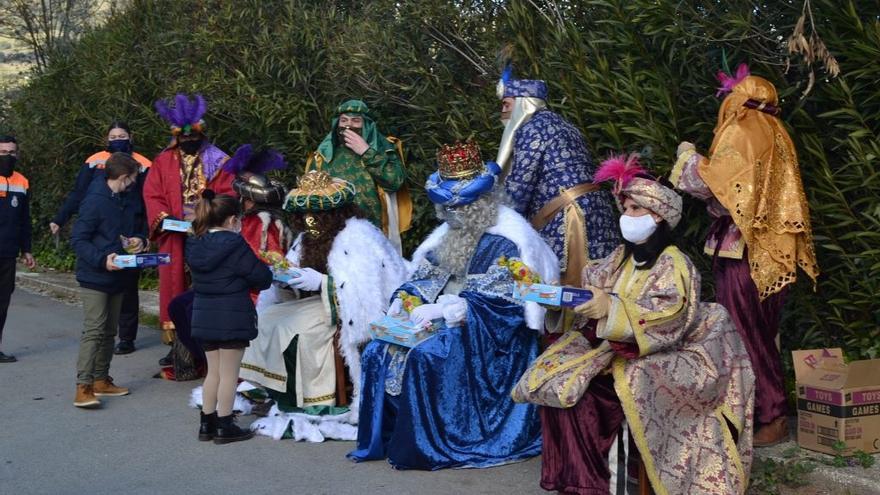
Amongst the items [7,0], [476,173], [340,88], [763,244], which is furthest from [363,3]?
[7,0]

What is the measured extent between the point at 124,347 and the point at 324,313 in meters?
3.38

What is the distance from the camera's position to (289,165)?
31.6 ft

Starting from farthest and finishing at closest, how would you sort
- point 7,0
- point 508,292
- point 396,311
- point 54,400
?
point 7,0 < point 54,400 < point 396,311 < point 508,292

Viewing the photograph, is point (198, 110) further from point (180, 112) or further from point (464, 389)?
point (464, 389)

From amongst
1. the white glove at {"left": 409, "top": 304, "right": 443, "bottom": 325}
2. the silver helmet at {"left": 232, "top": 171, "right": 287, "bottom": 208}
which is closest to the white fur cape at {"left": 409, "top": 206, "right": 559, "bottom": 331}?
the white glove at {"left": 409, "top": 304, "right": 443, "bottom": 325}

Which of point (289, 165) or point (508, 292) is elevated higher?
point (289, 165)

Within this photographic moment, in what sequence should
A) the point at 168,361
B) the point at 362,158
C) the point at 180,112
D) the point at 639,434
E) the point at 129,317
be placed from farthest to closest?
the point at 129,317 → the point at 168,361 → the point at 180,112 → the point at 362,158 → the point at 639,434

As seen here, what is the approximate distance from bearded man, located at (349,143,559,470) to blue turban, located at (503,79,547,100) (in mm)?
764

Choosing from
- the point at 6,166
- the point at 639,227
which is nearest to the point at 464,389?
the point at 639,227

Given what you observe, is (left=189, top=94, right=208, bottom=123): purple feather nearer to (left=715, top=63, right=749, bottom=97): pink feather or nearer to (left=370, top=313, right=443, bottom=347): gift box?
(left=370, top=313, right=443, bottom=347): gift box

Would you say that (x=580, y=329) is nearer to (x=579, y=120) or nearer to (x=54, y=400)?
(x=579, y=120)

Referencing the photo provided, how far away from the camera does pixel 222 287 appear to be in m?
6.11

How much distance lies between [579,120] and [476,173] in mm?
1282

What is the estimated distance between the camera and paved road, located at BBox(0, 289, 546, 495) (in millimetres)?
5469
